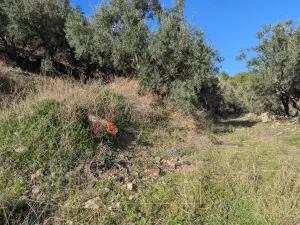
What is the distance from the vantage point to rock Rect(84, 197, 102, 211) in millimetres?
3428

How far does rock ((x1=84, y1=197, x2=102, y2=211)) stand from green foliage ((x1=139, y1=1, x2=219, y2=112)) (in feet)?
19.6

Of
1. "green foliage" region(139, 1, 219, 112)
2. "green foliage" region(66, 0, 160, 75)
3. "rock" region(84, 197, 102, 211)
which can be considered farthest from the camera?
"green foliage" region(66, 0, 160, 75)

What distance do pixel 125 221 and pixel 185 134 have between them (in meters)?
5.17

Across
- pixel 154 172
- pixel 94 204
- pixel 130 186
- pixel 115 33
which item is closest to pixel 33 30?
pixel 115 33

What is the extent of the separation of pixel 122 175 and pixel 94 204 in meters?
1.02

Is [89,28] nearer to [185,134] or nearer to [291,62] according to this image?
[185,134]

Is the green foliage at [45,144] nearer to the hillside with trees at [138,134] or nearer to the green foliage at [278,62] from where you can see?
the hillside with trees at [138,134]

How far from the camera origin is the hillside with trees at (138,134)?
11.2 feet

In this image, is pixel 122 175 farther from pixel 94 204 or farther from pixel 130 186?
pixel 94 204

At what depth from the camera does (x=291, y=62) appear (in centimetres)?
1000

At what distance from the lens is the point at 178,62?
9.59 metres

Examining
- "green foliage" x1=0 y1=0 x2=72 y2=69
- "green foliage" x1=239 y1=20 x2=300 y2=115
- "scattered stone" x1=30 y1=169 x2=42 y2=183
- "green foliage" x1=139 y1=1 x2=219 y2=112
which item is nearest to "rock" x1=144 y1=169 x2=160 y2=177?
"scattered stone" x1=30 y1=169 x2=42 y2=183

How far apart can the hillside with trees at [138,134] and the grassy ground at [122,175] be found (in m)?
0.02

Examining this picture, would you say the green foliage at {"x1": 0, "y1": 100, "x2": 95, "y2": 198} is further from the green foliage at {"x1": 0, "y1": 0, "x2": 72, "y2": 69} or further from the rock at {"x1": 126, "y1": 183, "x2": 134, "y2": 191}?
the green foliage at {"x1": 0, "y1": 0, "x2": 72, "y2": 69}
